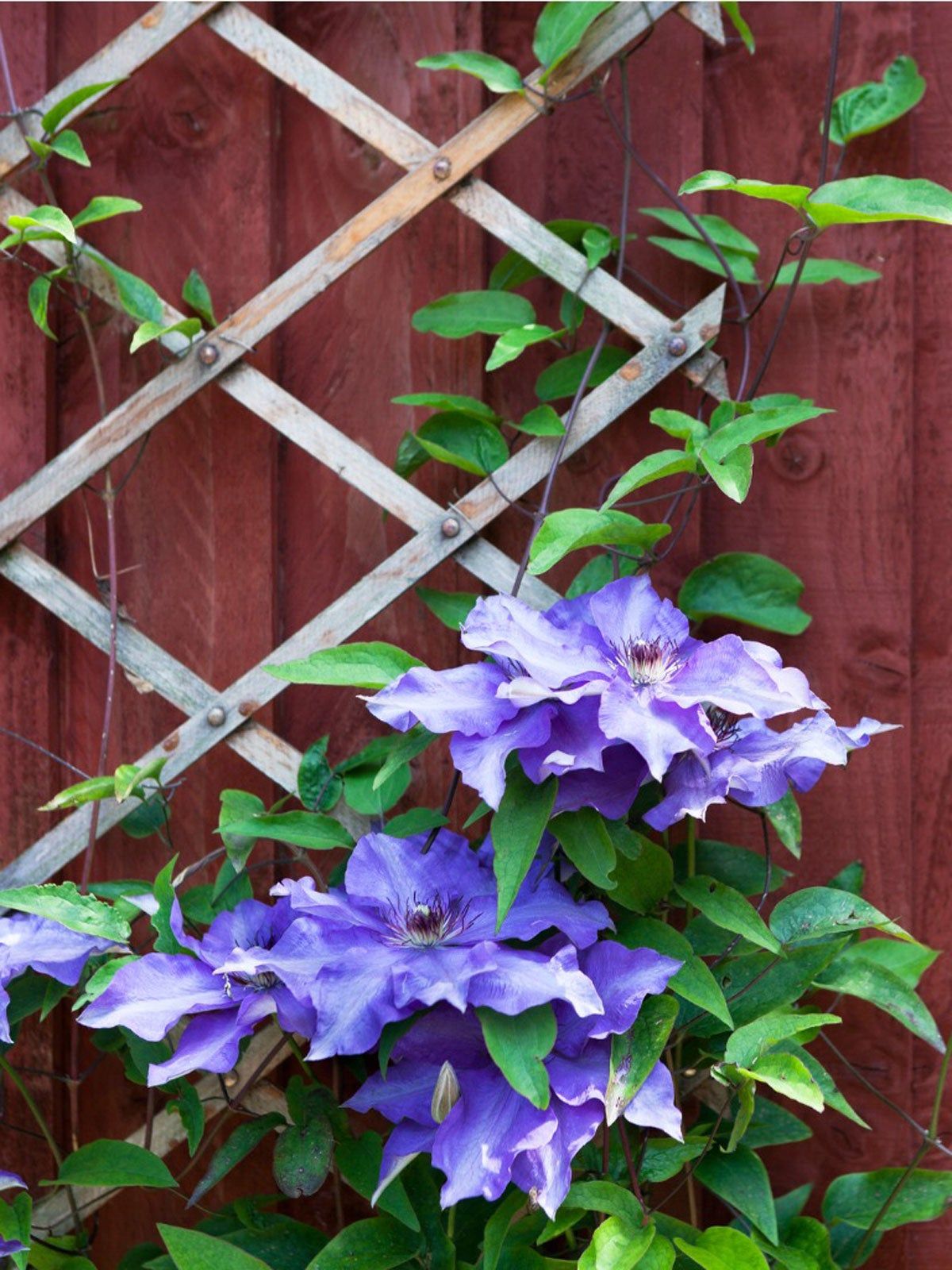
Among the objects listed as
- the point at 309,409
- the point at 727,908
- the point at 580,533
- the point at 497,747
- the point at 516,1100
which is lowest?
the point at 516,1100

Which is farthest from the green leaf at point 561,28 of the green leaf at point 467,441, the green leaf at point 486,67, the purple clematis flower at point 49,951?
the purple clematis flower at point 49,951

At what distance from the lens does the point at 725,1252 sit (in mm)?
728

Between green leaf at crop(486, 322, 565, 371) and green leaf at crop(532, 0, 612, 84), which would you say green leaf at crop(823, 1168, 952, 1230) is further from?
green leaf at crop(532, 0, 612, 84)

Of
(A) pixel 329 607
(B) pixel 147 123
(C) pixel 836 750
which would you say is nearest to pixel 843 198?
(C) pixel 836 750

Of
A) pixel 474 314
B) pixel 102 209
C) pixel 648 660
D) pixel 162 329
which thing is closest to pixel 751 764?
pixel 648 660

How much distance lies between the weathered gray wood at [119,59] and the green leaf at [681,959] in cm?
77

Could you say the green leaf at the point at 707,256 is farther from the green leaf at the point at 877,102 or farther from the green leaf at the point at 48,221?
the green leaf at the point at 48,221

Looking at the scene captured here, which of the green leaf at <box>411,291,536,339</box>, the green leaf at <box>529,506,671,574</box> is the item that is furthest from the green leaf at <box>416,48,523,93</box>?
the green leaf at <box>529,506,671,574</box>

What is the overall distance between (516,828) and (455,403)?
0.39 m

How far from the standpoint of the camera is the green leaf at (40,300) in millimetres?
988

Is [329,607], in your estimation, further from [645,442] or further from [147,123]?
[147,123]

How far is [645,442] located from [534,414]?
0.12 meters

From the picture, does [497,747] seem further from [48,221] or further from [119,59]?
[119,59]

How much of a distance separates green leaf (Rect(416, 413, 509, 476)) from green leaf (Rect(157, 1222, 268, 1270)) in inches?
21.8
